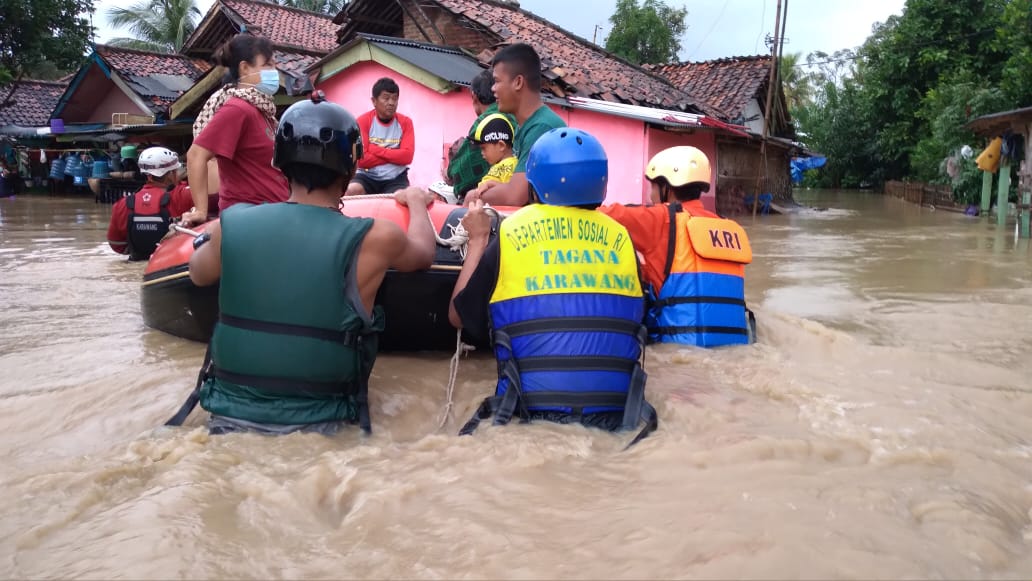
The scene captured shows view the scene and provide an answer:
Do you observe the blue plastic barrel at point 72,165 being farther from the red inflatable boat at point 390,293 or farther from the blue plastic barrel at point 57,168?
the red inflatable boat at point 390,293

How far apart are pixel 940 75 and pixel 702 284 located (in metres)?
24.3

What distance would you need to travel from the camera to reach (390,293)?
398 cm

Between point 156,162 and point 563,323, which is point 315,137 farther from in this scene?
point 156,162

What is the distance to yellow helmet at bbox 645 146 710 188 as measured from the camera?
4.26 metres

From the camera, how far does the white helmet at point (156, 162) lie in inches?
261

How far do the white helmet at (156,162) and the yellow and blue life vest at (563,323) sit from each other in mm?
4667

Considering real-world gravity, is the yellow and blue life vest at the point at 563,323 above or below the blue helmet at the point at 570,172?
below

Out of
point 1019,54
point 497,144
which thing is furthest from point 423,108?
point 1019,54

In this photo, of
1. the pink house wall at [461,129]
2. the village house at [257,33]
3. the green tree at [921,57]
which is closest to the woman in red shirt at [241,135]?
the pink house wall at [461,129]

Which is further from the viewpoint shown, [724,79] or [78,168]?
[78,168]

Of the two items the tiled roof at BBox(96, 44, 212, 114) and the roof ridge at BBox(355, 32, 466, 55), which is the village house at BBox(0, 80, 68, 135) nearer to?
the tiled roof at BBox(96, 44, 212, 114)

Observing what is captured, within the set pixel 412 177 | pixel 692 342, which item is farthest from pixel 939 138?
pixel 692 342

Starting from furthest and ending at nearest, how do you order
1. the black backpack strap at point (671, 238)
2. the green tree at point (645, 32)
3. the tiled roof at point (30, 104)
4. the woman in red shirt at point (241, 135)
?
1. the green tree at point (645, 32)
2. the tiled roof at point (30, 104)
3. the black backpack strap at point (671, 238)
4. the woman in red shirt at point (241, 135)

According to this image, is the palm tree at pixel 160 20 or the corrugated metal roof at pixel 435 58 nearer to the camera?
the corrugated metal roof at pixel 435 58
